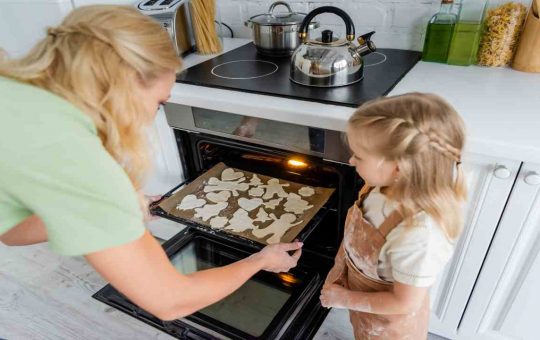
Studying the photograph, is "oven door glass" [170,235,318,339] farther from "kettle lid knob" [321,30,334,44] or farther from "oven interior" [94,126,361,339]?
"kettle lid knob" [321,30,334,44]

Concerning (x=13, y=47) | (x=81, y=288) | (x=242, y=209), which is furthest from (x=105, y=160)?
(x=81, y=288)

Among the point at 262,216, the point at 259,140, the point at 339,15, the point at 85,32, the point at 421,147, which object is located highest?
the point at 85,32

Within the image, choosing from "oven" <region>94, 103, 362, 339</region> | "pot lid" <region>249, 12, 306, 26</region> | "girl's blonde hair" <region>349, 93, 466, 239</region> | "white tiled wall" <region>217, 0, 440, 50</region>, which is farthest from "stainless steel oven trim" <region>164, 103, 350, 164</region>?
"white tiled wall" <region>217, 0, 440, 50</region>

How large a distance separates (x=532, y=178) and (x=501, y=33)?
2.02ft

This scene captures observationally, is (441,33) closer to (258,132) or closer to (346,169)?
(346,169)

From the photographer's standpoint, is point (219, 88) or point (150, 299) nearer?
point (150, 299)

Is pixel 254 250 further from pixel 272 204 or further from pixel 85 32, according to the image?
pixel 85 32

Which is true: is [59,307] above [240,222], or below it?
below

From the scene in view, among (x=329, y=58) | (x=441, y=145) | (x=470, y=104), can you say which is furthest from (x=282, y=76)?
(x=441, y=145)

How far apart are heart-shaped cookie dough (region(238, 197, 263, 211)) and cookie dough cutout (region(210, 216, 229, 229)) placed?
87 millimetres

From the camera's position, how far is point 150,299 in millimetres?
682

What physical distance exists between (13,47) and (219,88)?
0.98 meters

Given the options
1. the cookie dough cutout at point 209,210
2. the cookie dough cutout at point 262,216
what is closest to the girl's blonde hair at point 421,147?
the cookie dough cutout at point 262,216

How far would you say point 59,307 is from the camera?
166cm
